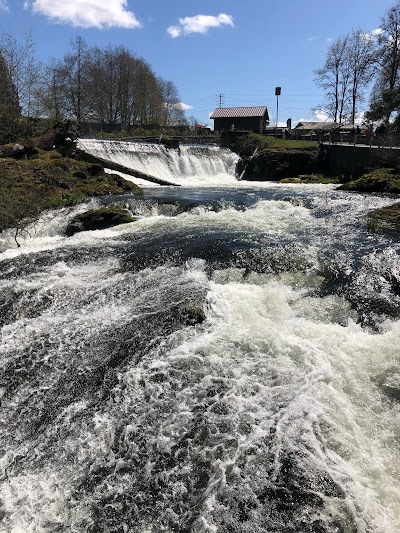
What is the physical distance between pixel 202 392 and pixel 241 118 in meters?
52.4

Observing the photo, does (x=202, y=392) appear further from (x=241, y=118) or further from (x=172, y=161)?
(x=241, y=118)

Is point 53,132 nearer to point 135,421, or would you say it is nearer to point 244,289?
point 244,289

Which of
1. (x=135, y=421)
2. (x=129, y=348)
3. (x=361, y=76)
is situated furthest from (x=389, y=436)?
(x=361, y=76)

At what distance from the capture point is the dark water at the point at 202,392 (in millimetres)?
3979

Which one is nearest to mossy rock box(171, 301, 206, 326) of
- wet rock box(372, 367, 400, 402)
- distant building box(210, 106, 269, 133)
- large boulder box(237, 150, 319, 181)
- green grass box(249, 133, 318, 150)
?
wet rock box(372, 367, 400, 402)

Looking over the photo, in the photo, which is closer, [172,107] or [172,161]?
[172,161]

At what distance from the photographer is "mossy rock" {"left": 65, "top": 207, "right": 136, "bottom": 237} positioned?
1381 cm

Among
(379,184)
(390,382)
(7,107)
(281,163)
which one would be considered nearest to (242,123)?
(281,163)

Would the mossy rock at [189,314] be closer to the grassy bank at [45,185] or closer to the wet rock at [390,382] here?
the wet rock at [390,382]

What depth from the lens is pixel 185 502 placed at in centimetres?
401

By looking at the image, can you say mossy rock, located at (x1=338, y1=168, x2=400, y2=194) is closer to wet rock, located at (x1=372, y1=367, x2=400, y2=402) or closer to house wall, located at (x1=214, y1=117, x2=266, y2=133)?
wet rock, located at (x1=372, y1=367, x2=400, y2=402)

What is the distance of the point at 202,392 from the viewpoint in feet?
17.8

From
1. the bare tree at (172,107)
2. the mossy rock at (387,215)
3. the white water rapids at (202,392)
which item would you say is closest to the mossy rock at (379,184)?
the mossy rock at (387,215)

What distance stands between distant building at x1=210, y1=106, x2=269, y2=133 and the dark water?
45272 millimetres
